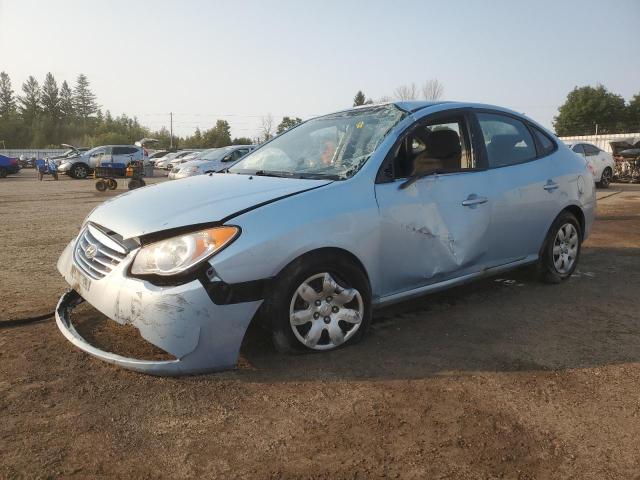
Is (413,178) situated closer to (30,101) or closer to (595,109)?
(595,109)

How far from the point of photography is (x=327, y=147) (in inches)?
146

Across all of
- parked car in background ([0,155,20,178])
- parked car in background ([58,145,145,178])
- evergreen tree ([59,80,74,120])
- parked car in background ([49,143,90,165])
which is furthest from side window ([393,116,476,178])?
evergreen tree ([59,80,74,120])

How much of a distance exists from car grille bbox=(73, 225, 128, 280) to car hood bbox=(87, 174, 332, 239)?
7cm

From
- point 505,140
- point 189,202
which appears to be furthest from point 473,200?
point 189,202

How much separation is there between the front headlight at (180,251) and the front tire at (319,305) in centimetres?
39

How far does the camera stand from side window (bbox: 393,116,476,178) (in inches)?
137

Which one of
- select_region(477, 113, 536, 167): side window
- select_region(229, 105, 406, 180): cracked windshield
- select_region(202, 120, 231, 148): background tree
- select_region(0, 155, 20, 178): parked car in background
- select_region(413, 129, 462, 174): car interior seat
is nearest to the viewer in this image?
select_region(229, 105, 406, 180): cracked windshield

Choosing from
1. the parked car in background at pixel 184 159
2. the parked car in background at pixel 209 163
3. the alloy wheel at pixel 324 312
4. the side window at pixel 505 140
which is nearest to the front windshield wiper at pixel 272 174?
the alloy wheel at pixel 324 312

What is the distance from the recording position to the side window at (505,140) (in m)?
4.08

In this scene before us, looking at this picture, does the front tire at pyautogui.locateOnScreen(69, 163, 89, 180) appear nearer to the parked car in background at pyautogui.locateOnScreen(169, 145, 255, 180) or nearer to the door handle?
the parked car in background at pyautogui.locateOnScreen(169, 145, 255, 180)

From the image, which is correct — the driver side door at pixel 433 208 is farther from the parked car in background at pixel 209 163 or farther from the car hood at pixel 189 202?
the parked car in background at pixel 209 163

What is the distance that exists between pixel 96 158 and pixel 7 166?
6140 mm

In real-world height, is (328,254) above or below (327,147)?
below

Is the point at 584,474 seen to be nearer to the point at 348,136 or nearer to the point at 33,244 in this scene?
Result: the point at 348,136
